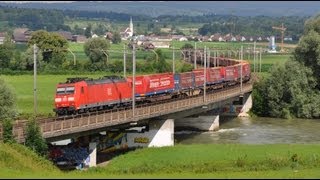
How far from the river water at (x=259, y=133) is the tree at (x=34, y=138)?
32635 millimetres

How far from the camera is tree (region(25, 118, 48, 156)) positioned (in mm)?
51125

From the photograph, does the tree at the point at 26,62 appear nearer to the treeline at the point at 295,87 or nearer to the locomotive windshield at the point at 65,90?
the treeline at the point at 295,87

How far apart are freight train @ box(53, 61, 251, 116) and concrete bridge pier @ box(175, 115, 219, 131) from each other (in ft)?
12.4

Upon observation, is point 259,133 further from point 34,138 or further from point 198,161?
point 34,138

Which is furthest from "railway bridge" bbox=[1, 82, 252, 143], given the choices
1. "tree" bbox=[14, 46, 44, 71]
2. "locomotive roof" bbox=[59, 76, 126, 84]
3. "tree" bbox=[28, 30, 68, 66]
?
"tree" bbox=[28, 30, 68, 66]

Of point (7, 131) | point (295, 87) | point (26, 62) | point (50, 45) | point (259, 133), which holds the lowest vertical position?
point (259, 133)

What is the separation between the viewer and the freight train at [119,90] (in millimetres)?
65812

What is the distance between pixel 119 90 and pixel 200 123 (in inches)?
1039

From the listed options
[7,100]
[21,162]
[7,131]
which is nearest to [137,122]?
[7,100]

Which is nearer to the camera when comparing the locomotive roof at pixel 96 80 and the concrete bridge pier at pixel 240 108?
the locomotive roof at pixel 96 80

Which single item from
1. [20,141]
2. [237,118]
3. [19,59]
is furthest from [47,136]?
[19,59]

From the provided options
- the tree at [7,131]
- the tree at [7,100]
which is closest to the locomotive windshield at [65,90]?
the tree at [7,100]

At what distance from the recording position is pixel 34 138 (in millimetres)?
51281

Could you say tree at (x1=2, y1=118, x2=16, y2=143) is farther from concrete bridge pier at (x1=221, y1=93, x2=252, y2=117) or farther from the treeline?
concrete bridge pier at (x1=221, y1=93, x2=252, y2=117)
